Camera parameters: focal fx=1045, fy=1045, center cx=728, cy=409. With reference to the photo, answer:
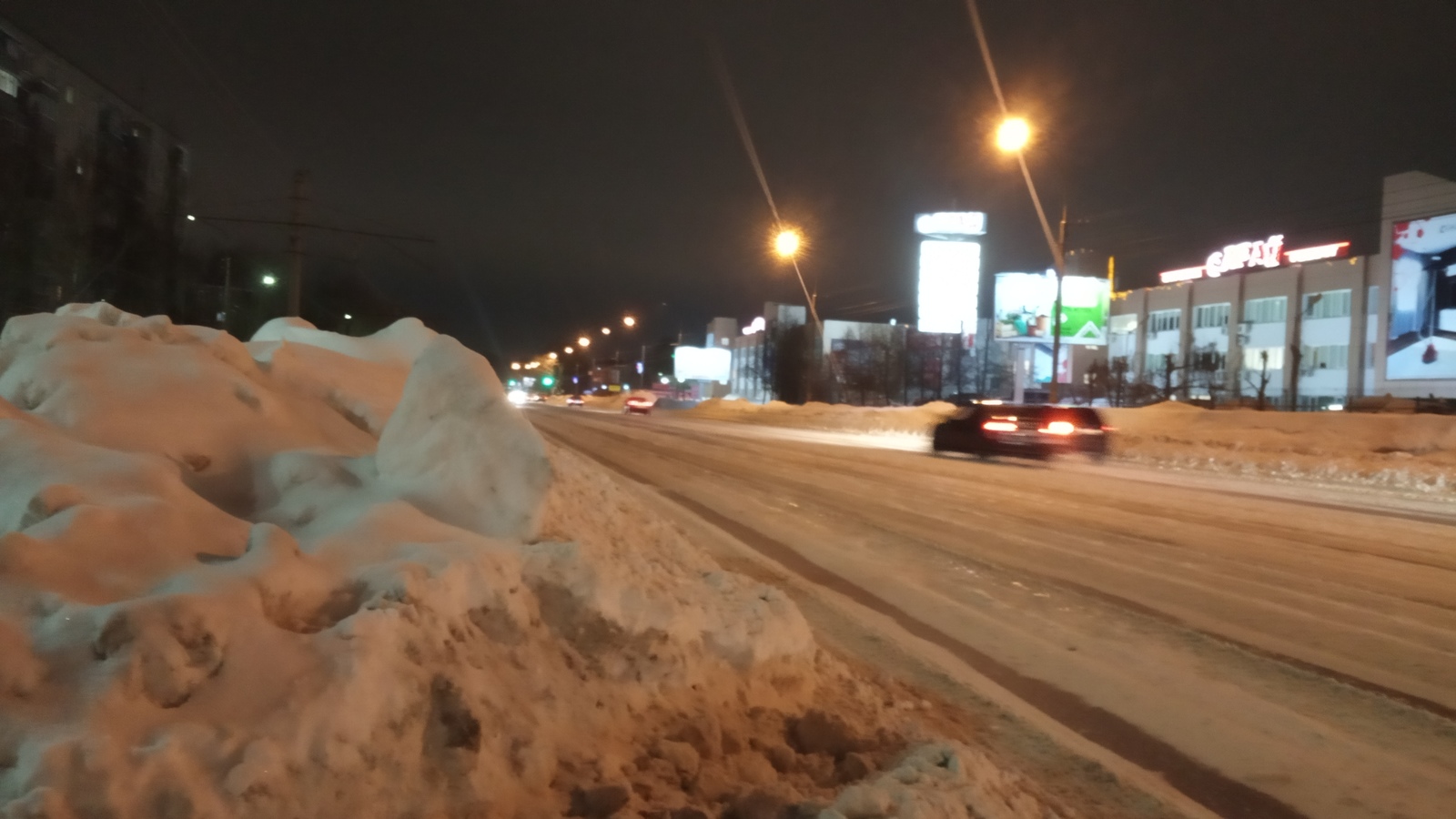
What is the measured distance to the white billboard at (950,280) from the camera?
70000 mm

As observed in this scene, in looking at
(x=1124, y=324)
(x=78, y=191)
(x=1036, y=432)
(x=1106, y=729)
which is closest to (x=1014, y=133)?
(x=1036, y=432)

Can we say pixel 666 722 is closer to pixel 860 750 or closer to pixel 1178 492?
pixel 860 750

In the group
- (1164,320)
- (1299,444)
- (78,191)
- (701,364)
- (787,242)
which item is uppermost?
(1164,320)

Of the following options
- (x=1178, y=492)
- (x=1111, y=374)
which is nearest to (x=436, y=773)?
(x=1178, y=492)

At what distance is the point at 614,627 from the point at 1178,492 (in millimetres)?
16167

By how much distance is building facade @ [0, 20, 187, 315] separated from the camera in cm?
2958

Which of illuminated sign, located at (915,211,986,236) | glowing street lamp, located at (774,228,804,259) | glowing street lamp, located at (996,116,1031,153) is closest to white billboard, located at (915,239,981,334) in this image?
illuminated sign, located at (915,211,986,236)

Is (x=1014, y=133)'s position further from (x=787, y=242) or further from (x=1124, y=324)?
(x=1124, y=324)

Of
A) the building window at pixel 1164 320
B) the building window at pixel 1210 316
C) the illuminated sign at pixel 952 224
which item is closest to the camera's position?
the illuminated sign at pixel 952 224

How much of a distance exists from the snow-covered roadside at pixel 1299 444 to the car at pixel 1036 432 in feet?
12.0

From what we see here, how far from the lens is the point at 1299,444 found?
30219 millimetres

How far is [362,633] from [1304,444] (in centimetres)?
3187

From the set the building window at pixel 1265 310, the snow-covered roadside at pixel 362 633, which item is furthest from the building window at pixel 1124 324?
the snow-covered roadside at pixel 362 633

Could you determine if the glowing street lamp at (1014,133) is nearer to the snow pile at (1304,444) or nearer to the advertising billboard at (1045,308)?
the snow pile at (1304,444)
